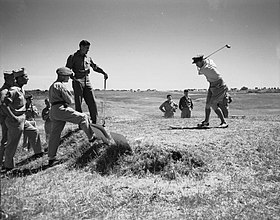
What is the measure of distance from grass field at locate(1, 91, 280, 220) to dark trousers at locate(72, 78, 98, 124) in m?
0.84

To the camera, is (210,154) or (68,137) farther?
(68,137)

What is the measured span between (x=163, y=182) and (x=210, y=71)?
3.73 meters

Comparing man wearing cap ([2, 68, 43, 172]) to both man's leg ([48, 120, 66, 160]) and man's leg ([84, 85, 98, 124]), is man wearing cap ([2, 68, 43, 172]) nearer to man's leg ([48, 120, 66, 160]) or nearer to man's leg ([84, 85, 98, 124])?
man's leg ([48, 120, 66, 160])

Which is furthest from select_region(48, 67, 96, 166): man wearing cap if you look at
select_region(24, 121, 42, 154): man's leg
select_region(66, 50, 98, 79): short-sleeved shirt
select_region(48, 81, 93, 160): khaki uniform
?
select_region(66, 50, 98, 79): short-sleeved shirt

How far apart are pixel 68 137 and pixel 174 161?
3.55 meters

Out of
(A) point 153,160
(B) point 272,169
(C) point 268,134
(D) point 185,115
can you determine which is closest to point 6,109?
(A) point 153,160

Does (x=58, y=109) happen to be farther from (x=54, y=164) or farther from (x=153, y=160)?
(x=153, y=160)

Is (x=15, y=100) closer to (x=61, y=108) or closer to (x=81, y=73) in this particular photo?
(x=61, y=108)

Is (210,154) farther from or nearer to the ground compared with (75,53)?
nearer to the ground

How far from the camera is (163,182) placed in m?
4.76

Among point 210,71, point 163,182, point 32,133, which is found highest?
point 210,71

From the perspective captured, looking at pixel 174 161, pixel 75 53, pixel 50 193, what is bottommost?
pixel 50 193

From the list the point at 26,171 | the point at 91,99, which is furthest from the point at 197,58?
the point at 26,171

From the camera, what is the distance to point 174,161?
526cm
